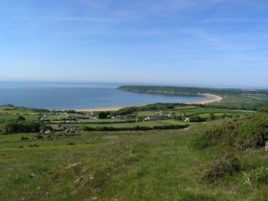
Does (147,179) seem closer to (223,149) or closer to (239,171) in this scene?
(239,171)

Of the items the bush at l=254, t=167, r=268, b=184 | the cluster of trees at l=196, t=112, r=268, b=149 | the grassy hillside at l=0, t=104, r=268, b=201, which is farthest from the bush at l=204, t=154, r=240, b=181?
the cluster of trees at l=196, t=112, r=268, b=149

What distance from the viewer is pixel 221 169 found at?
1342cm

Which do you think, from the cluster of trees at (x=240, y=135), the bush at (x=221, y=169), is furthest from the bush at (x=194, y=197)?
the cluster of trees at (x=240, y=135)

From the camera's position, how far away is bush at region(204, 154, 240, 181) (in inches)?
522

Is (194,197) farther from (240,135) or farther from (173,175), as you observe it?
(240,135)

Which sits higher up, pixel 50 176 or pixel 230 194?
pixel 230 194

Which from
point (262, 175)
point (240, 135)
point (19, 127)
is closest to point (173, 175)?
point (262, 175)

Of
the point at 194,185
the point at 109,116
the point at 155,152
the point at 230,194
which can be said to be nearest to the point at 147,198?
the point at 194,185

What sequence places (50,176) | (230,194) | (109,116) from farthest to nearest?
(109,116)
(50,176)
(230,194)

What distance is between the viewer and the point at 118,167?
17328mm

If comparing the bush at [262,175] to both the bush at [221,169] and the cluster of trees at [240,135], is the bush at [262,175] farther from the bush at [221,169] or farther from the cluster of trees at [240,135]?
the cluster of trees at [240,135]

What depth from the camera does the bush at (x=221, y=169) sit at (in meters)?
13.3

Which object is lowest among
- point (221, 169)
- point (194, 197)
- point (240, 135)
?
point (194, 197)

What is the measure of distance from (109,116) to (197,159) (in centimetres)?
11772
